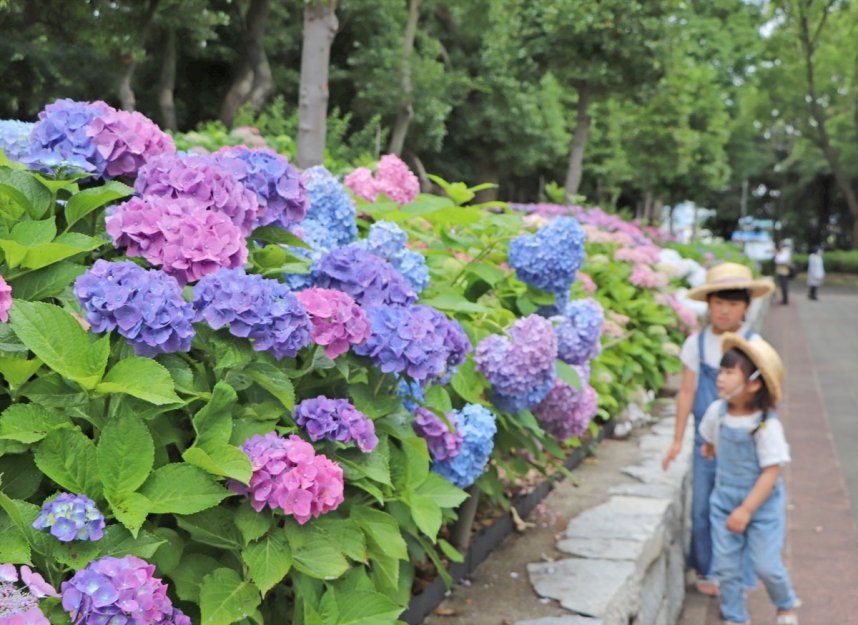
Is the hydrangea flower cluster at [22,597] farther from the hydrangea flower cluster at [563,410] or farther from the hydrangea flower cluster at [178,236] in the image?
the hydrangea flower cluster at [563,410]

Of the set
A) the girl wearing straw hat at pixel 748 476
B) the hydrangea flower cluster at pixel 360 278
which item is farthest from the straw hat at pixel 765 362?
the hydrangea flower cluster at pixel 360 278

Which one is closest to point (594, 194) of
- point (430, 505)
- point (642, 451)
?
point (642, 451)

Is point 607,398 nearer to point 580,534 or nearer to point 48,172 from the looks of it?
point 580,534

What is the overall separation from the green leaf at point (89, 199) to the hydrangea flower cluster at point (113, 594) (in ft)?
2.74

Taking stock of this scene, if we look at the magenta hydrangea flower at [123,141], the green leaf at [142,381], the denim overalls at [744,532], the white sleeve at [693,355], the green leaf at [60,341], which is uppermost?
the magenta hydrangea flower at [123,141]

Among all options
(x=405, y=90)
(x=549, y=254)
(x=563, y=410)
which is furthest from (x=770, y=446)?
(x=405, y=90)

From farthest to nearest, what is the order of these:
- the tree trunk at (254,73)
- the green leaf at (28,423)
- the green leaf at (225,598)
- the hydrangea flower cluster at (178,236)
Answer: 1. the tree trunk at (254,73)
2. the hydrangea flower cluster at (178,236)
3. the green leaf at (225,598)
4. the green leaf at (28,423)

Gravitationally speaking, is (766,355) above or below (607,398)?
above

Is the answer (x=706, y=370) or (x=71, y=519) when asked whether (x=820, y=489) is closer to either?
(x=706, y=370)

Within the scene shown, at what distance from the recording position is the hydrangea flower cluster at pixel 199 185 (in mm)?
2193

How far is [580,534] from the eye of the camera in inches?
167

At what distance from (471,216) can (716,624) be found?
2.42 meters

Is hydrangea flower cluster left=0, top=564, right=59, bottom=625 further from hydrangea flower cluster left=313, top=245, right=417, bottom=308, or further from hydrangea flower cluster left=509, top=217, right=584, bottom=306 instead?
hydrangea flower cluster left=509, top=217, right=584, bottom=306

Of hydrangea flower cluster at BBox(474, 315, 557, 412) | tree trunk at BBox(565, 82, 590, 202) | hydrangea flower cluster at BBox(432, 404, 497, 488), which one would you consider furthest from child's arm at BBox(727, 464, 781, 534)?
tree trunk at BBox(565, 82, 590, 202)
